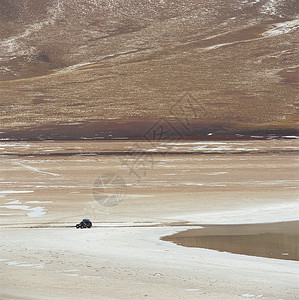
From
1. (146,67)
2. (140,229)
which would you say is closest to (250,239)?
(140,229)

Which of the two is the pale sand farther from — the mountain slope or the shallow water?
the mountain slope

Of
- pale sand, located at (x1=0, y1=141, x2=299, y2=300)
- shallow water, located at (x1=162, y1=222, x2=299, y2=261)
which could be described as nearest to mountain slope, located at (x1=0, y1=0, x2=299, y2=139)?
pale sand, located at (x1=0, y1=141, x2=299, y2=300)

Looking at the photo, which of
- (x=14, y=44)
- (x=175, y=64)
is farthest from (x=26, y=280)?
(x=14, y=44)

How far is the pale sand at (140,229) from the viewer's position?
8.93m

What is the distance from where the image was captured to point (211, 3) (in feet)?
414

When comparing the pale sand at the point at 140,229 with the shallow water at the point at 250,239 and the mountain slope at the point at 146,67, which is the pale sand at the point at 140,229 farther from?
the mountain slope at the point at 146,67

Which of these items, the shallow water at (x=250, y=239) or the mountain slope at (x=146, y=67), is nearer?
the shallow water at (x=250, y=239)

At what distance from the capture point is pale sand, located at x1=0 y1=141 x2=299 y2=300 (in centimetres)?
893

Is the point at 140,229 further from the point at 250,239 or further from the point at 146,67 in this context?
the point at 146,67

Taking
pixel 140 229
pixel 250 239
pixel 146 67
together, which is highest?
pixel 146 67

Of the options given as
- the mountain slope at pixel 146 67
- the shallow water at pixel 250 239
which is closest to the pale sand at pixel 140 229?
the shallow water at pixel 250 239

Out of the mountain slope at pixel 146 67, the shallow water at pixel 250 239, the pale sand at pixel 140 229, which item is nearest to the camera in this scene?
the pale sand at pixel 140 229

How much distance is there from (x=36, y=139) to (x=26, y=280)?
1398 inches

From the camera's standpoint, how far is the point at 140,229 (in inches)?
542
